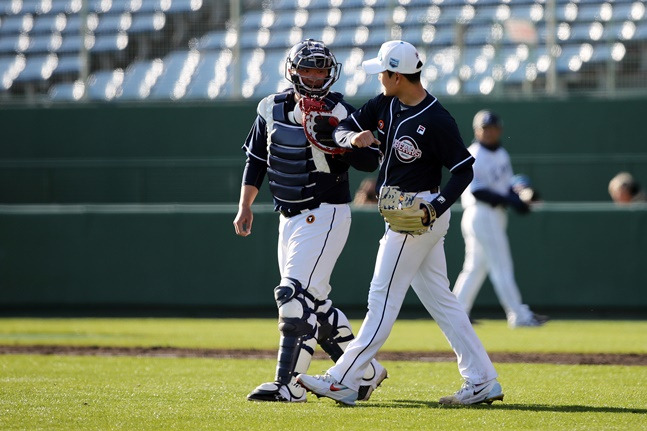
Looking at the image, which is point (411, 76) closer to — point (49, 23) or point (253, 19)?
point (253, 19)

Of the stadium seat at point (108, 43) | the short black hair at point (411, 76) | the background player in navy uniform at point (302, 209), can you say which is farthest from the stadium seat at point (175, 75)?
the short black hair at point (411, 76)

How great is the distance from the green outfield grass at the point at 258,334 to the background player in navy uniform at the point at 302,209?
11.7ft

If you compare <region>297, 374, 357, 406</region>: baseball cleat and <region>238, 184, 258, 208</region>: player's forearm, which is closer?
<region>297, 374, 357, 406</region>: baseball cleat

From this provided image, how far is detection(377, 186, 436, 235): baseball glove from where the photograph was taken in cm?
557

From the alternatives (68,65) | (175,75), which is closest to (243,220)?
(175,75)

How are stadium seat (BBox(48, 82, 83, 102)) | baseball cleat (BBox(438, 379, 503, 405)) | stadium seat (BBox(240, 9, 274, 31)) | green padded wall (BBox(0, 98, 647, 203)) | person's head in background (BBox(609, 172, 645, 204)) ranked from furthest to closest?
stadium seat (BBox(240, 9, 274, 31))
stadium seat (BBox(48, 82, 83, 102))
green padded wall (BBox(0, 98, 647, 203))
person's head in background (BBox(609, 172, 645, 204))
baseball cleat (BBox(438, 379, 503, 405))

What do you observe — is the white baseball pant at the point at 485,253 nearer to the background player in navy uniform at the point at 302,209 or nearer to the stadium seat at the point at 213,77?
the background player in navy uniform at the point at 302,209

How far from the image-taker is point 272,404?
5.88 meters

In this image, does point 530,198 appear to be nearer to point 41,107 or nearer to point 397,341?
point 397,341

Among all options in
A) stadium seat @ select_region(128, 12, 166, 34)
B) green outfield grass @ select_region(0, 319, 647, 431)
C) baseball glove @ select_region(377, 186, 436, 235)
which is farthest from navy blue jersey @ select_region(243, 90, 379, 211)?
stadium seat @ select_region(128, 12, 166, 34)

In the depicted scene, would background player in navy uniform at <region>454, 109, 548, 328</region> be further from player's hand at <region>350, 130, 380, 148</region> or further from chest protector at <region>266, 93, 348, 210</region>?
player's hand at <region>350, 130, 380, 148</region>

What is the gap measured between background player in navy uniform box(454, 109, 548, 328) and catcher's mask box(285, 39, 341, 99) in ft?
16.3

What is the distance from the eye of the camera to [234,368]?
7957 millimetres

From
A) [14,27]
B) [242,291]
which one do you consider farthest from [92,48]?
[242,291]
